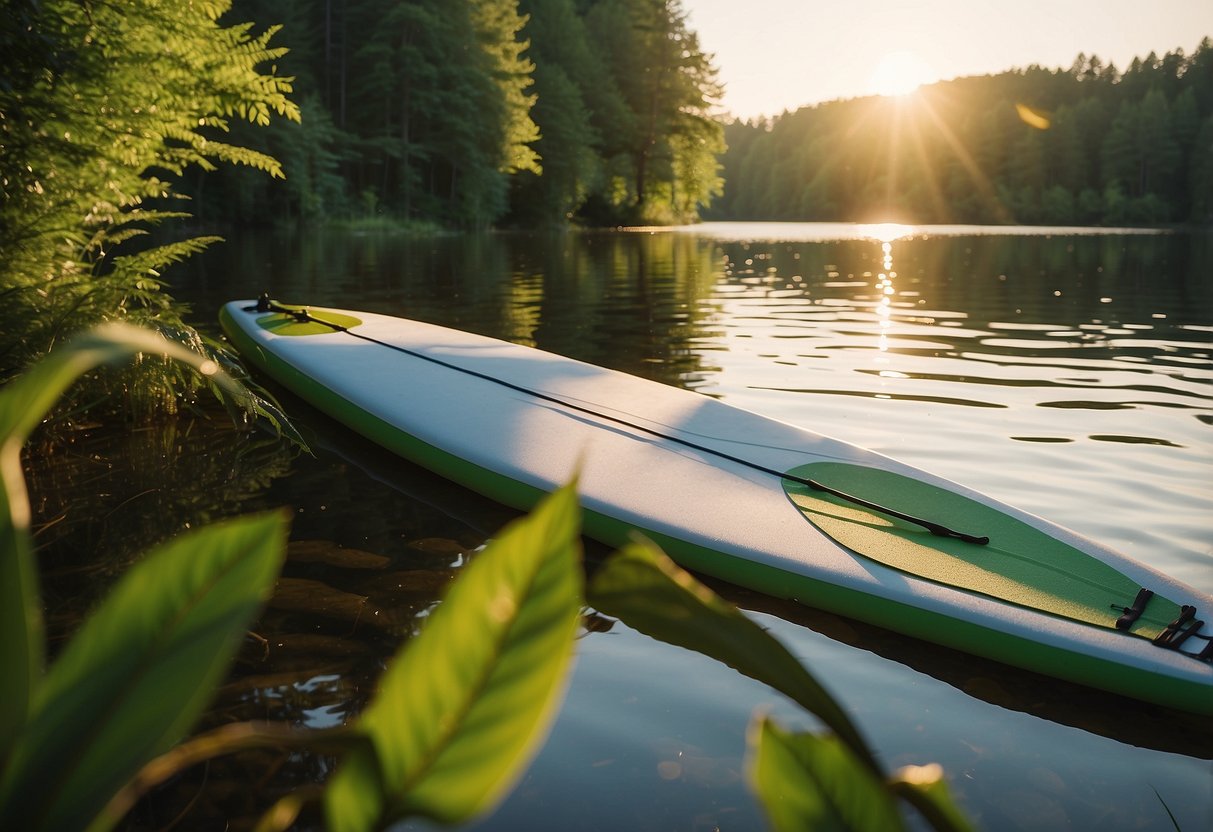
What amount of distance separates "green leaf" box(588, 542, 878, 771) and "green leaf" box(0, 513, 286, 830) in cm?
15

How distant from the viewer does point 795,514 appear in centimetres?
331

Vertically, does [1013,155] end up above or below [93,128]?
above

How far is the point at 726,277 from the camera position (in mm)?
16031

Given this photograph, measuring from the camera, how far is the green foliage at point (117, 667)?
0.39m

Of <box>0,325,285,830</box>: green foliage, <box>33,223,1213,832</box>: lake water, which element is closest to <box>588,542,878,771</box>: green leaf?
<box>0,325,285,830</box>: green foliage

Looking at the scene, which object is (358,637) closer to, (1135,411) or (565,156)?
(1135,411)

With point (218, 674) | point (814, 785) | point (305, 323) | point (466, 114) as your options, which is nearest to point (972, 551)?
point (814, 785)

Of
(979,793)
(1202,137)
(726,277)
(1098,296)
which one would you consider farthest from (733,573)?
(1202,137)

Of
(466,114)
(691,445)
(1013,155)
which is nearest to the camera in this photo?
(691,445)

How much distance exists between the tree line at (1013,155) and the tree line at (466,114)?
33903 millimetres

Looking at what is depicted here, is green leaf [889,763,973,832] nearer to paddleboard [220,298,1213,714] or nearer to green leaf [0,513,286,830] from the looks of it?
green leaf [0,513,286,830]

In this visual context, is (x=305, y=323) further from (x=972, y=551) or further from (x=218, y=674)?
(x=218, y=674)

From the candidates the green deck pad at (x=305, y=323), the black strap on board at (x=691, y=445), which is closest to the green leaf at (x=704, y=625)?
the black strap on board at (x=691, y=445)

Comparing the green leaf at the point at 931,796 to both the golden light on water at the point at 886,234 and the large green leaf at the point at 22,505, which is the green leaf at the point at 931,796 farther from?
the golden light on water at the point at 886,234
